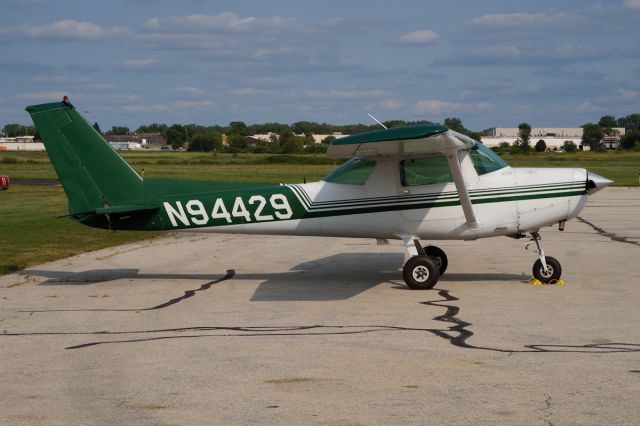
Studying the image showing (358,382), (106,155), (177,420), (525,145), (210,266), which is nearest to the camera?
(177,420)

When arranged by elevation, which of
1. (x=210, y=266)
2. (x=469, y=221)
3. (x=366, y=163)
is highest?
(x=366, y=163)

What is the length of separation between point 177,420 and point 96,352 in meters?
2.68

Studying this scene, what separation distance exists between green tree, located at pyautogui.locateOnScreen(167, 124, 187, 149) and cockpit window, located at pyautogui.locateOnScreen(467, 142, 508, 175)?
520ft

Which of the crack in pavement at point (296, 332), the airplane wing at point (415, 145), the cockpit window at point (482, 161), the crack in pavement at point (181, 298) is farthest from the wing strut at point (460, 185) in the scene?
the crack in pavement at point (181, 298)

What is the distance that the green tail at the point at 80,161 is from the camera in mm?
13586

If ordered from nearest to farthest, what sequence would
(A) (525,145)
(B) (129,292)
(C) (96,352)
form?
1. (C) (96,352)
2. (B) (129,292)
3. (A) (525,145)

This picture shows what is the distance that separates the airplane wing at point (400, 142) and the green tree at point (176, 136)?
159 m

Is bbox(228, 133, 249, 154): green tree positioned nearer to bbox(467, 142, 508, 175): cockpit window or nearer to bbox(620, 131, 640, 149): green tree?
bbox(620, 131, 640, 149): green tree

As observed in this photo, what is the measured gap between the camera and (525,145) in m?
105

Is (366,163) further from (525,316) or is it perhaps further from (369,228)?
(525,316)

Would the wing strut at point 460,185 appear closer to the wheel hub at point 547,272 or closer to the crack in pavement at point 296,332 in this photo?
the wheel hub at point 547,272

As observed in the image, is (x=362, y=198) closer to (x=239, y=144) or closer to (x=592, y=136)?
(x=239, y=144)

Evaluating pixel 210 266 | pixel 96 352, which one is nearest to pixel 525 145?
pixel 210 266

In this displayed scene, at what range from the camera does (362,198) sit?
1339 cm
